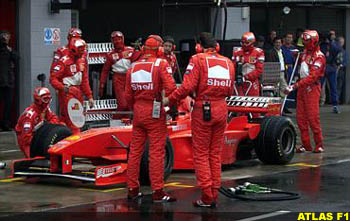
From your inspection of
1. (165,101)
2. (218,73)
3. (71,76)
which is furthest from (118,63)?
(218,73)

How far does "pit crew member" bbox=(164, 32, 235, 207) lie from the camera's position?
9.93 metres

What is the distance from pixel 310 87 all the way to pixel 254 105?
156cm

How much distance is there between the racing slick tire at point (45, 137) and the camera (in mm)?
11938

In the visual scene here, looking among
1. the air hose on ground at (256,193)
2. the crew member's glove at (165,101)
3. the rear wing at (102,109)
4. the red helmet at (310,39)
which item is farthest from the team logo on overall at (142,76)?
the rear wing at (102,109)

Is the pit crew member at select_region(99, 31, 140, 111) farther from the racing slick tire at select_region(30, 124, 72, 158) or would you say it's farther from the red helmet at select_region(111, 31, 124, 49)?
the racing slick tire at select_region(30, 124, 72, 158)

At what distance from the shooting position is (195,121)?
10023 mm

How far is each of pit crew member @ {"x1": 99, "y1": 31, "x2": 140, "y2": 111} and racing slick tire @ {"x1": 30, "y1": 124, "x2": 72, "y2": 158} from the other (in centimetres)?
437

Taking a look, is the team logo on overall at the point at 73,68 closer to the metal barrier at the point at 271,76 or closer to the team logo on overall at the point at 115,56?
the team logo on overall at the point at 115,56

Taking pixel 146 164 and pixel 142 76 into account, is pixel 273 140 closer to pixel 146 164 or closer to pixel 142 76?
pixel 146 164

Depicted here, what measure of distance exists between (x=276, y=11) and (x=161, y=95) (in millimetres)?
15409

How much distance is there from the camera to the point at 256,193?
1064 centimetres

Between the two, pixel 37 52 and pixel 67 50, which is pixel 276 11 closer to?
pixel 37 52

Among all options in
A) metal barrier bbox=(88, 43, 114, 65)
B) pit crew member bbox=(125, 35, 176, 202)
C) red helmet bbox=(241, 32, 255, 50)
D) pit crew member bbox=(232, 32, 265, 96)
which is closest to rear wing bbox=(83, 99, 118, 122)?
metal barrier bbox=(88, 43, 114, 65)

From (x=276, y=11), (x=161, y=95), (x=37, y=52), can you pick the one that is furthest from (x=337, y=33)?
(x=161, y=95)
